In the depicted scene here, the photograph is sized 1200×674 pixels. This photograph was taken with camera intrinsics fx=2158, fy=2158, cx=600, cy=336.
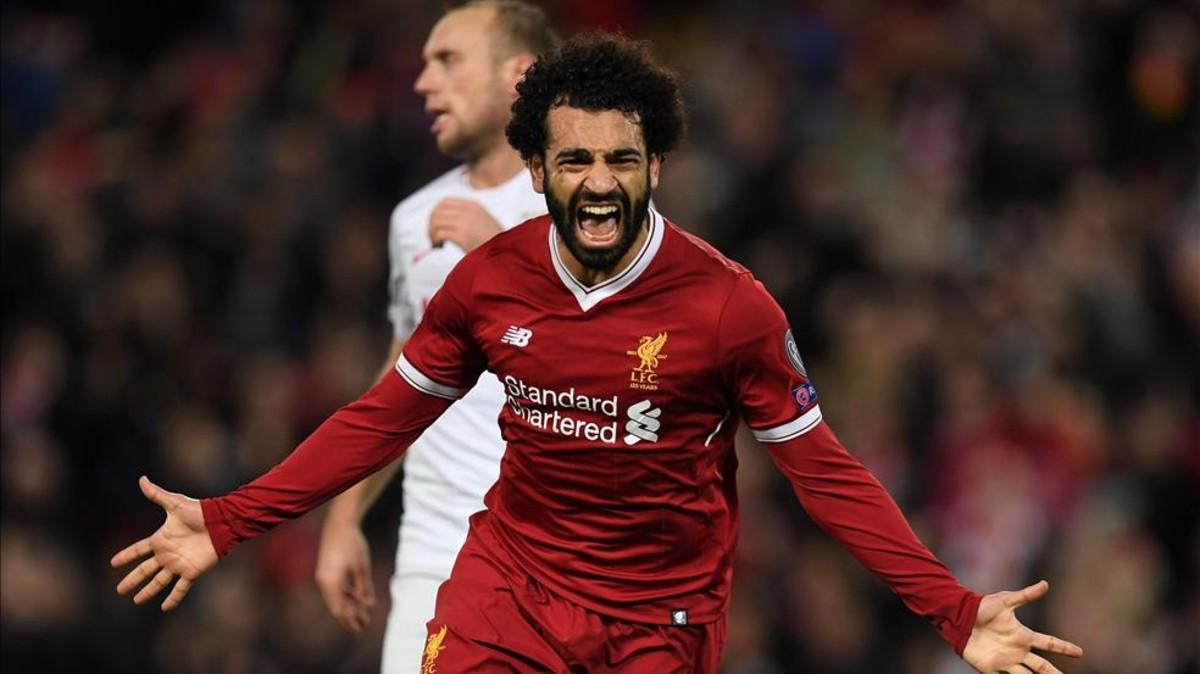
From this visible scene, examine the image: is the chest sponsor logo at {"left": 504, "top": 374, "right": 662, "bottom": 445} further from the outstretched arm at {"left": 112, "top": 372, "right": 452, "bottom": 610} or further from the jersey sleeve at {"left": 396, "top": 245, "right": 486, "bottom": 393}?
the outstretched arm at {"left": 112, "top": 372, "right": 452, "bottom": 610}

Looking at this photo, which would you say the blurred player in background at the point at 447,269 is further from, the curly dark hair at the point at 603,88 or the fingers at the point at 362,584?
the curly dark hair at the point at 603,88

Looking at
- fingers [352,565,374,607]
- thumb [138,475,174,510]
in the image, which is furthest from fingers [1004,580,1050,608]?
fingers [352,565,374,607]

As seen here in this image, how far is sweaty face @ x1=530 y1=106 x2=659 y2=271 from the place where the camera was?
4684 millimetres

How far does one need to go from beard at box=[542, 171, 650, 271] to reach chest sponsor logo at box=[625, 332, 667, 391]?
193 mm

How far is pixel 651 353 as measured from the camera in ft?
15.6

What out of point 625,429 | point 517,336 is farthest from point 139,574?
point 625,429

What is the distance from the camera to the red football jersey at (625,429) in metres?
4.74

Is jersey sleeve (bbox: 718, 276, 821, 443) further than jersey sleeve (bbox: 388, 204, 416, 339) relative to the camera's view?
No

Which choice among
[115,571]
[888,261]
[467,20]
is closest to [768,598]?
[888,261]

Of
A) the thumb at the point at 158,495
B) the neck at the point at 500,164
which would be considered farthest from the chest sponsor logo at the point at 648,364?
the neck at the point at 500,164

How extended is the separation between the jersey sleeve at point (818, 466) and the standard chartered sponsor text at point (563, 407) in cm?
29

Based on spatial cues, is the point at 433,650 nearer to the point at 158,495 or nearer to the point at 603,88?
the point at 158,495

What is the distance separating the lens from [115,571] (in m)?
10.1

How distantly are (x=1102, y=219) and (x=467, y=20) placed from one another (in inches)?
214
